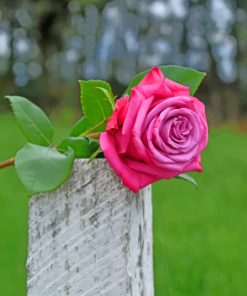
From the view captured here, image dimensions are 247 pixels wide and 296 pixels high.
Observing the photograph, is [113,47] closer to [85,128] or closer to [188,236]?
[188,236]

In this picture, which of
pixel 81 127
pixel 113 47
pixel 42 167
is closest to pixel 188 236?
pixel 81 127

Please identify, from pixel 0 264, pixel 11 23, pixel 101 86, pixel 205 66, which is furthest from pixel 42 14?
pixel 101 86

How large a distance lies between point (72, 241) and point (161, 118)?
0.18 meters

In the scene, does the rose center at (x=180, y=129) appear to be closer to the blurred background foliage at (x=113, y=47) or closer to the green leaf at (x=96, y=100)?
the green leaf at (x=96, y=100)

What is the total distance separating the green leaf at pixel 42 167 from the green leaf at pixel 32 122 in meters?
0.06

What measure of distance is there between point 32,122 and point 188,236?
2069 millimetres

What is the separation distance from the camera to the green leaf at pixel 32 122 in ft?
3.18

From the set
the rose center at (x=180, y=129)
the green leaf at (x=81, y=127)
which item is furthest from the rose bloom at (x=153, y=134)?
the green leaf at (x=81, y=127)

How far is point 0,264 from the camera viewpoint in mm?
2352

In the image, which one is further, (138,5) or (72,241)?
(138,5)

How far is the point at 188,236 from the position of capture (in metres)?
2.99

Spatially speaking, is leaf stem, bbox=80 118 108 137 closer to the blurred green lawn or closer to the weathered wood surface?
the weathered wood surface

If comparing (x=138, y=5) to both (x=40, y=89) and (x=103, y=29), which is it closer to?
(x=103, y=29)

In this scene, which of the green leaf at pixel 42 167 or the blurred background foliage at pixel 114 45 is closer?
the green leaf at pixel 42 167
